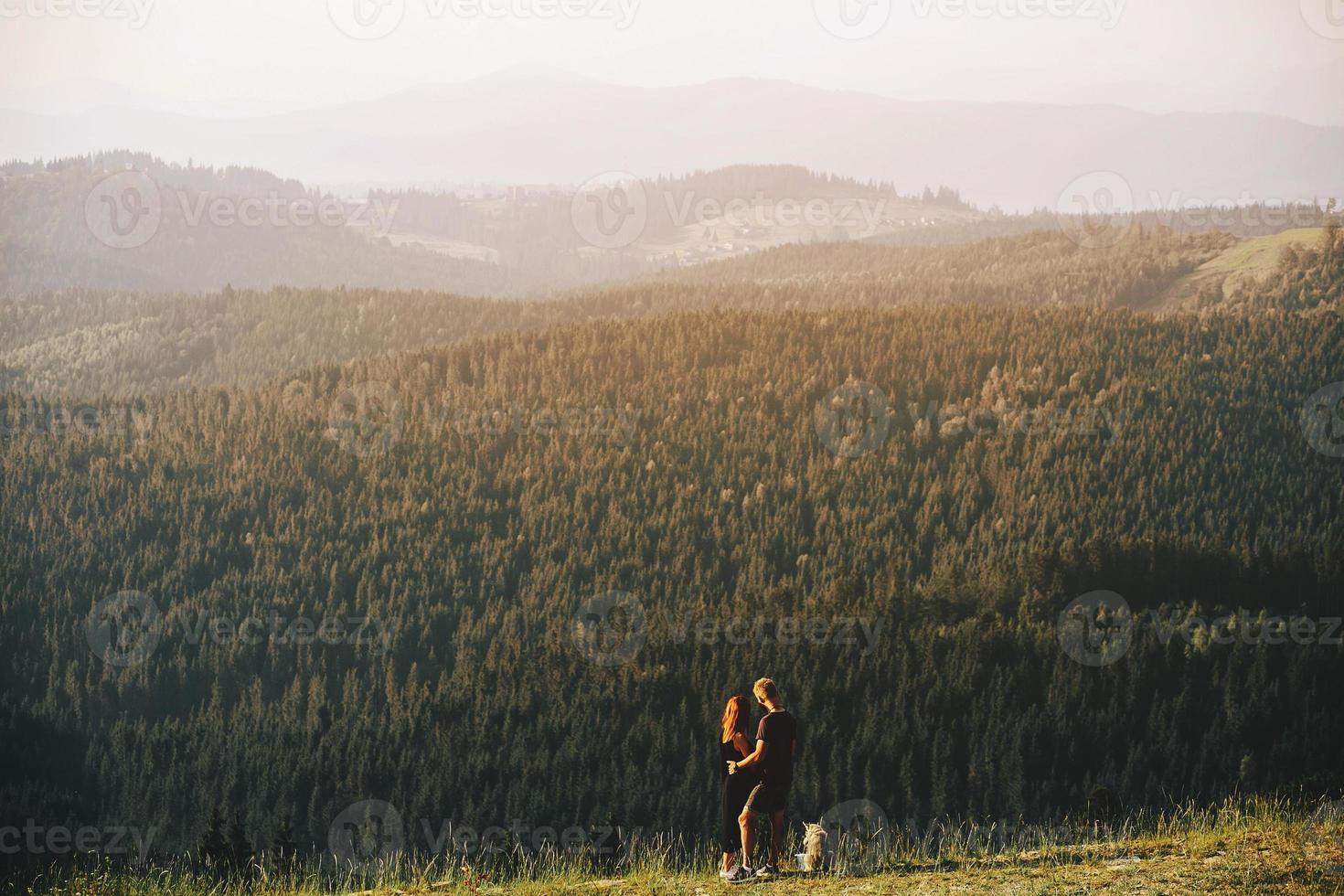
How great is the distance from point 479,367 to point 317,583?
A: 46821 millimetres

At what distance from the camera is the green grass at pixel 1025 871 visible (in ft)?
79.9

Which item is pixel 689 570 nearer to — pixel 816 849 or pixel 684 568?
pixel 684 568

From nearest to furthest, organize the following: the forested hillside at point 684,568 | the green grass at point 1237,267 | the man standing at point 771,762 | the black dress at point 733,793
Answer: the man standing at point 771,762 < the black dress at point 733,793 < the forested hillside at point 684,568 < the green grass at point 1237,267

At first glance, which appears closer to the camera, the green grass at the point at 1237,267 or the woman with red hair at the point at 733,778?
the woman with red hair at the point at 733,778

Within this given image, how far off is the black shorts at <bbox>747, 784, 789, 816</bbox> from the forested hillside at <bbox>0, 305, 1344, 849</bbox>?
168ft

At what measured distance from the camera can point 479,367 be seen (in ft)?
595

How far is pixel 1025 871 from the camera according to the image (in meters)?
25.4

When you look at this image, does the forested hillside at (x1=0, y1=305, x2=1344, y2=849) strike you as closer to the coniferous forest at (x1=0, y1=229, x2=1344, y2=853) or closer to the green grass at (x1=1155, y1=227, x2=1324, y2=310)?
the coniferous forest at (x1=0, y1=229, x2=1344, y2=853)

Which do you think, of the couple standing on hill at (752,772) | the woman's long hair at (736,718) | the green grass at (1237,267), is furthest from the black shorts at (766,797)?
the green grass at (1237,267)

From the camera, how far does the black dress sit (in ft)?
81.2

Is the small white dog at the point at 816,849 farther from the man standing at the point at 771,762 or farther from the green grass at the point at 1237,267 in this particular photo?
the green grass at the point at 1237,267

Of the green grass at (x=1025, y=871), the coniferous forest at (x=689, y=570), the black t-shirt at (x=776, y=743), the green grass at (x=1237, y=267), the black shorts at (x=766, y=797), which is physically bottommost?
the coniferous forest at (x=689, y=570)

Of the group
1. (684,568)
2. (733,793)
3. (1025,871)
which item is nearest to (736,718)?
(733,793)

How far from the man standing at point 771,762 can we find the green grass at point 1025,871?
121 centimetres
